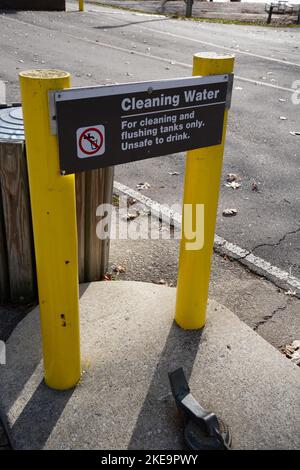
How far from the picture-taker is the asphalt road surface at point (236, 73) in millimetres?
4720

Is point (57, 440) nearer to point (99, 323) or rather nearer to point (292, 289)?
point (99, 323)

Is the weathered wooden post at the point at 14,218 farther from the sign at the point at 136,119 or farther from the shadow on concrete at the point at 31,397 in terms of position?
the sign at the point at 136,119

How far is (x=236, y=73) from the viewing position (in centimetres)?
1031

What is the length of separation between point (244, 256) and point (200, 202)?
161cm

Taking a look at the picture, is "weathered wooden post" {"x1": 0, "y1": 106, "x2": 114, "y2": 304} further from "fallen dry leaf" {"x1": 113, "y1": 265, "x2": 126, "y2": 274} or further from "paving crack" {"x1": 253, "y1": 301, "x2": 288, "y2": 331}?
"paving crack" {"x1": 253, "y1": 301, "x2": 288, "y2": 331}

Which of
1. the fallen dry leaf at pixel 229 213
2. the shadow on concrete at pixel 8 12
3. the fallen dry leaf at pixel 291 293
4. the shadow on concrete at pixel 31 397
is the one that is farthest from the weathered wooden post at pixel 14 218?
the shadow on concrete at pixel 8 12

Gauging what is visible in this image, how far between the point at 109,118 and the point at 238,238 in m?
2.59

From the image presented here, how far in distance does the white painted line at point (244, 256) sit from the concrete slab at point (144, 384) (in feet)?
2.65

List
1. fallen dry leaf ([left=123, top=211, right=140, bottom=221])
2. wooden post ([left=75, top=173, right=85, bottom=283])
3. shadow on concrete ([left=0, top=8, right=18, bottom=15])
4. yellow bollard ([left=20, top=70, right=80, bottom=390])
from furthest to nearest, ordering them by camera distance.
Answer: shadow on concrete ([left=0, top=8, right=18, bottom=15]) → fallen dry leaf ([left=123, top=211, right=140, bottom=221]) → wooden post ([left=75, top=173, right=85, bottom=283]) → yellow bollard ([left=20, top=70, right=80, bottom=390])

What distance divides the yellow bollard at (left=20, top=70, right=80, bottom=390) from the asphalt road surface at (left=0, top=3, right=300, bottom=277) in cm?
220

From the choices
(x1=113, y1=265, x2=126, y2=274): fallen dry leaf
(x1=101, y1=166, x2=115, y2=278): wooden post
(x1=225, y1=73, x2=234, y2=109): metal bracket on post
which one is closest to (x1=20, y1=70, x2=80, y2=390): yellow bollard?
(x1=225, y1=73, x2=234, y2=109): metal bracket on post

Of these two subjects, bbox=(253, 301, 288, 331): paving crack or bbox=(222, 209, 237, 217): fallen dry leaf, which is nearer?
bbox=(253, 301, 288, 331): paving crack

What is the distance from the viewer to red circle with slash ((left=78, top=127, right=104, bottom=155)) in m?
1.95

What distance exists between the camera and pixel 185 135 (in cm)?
229
